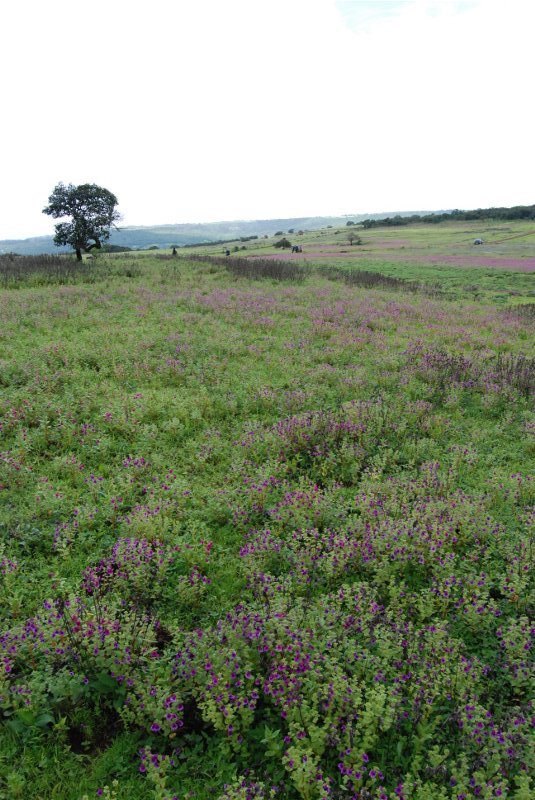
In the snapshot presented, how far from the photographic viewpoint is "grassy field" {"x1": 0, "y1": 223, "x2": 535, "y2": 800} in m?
3.51

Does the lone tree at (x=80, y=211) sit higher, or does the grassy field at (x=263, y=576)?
the lone tree at (x=80, y=211)

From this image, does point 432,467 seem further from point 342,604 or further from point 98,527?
point 98,527

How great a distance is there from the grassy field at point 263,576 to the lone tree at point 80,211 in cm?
2859

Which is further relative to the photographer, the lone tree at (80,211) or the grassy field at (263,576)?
the lone tree at (80,211)

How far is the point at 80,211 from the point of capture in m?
37.2

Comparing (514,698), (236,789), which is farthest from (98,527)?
(514,698)

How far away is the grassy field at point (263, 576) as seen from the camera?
11.5 ft

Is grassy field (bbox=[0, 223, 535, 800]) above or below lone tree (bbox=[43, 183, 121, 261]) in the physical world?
below

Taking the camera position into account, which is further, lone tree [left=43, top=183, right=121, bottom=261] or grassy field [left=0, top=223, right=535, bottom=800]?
lone tree [left=43, top=183, right=121, bottom=261]

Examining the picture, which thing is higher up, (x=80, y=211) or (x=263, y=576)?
(x=80, y=211)

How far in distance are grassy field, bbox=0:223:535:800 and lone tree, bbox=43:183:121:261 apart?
1126 inches

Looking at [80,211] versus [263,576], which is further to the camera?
[80,211]

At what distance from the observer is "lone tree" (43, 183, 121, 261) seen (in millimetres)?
36312

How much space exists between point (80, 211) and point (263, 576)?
40.1m
